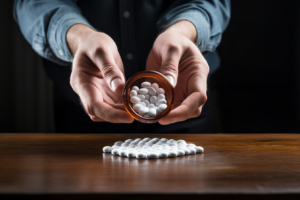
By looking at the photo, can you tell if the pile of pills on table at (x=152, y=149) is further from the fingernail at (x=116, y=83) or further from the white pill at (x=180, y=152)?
the fingernail at (x=116, y=83)

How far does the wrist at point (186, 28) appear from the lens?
3.48 ft

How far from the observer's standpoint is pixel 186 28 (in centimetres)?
109

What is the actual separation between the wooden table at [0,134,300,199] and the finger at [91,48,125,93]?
173mm

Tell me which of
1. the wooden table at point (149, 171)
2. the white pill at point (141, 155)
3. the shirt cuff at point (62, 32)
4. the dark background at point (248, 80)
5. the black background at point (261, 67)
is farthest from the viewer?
the black background at point (261, 67)

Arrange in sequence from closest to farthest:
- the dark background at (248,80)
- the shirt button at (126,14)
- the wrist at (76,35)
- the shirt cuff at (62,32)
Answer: the wrist at (76,35), the shirt cuff at (62,32), the shirt button at (126,14), the dark background at (248,80)

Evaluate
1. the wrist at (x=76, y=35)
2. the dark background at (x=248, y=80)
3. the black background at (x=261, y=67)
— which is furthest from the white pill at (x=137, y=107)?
the black background at (x=261, y=67)

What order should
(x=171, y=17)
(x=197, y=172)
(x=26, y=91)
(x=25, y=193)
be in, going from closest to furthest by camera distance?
(x=25, y=193), (x=197, y=172), (x=171, y=17), (x=26, y=91)

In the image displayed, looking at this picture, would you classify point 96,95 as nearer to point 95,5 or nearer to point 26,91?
point 95,5

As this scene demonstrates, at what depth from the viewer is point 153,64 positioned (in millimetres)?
1057

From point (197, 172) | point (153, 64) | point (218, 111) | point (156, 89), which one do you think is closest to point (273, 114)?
point (218, 111)

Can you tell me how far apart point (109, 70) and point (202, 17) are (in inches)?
21.3

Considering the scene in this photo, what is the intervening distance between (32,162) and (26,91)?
159cm

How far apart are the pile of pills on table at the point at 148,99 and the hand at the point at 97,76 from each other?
4cm

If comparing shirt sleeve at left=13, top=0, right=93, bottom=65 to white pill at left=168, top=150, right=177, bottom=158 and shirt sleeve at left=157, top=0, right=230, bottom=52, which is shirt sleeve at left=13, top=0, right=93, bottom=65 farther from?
white pill at left=168, top=150, right=177, bottom=158
